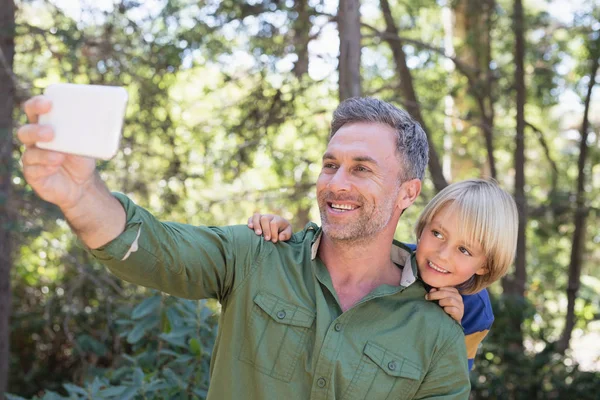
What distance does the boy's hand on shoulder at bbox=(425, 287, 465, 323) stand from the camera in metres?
2.64

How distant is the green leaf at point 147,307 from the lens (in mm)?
3886

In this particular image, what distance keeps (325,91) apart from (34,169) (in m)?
7.35

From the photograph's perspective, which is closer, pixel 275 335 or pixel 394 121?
pixel 275 335

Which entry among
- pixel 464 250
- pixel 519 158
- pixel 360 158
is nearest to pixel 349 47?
pixel 464 250

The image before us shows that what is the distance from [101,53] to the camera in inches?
271

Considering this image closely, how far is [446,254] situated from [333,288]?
1.65 ft

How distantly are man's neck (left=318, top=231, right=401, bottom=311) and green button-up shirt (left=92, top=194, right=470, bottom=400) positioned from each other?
0.09 metres

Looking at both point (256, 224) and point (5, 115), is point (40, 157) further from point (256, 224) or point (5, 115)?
point (5, 115)

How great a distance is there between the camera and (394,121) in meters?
2.72

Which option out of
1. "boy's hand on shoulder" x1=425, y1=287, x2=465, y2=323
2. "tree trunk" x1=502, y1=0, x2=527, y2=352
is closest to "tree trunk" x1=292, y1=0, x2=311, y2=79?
"tree trunk" x1=502, y1=0, x2=527, y2=352

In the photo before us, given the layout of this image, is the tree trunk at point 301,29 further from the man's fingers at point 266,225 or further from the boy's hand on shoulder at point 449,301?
the boy's hand on shoulder at point 449,301

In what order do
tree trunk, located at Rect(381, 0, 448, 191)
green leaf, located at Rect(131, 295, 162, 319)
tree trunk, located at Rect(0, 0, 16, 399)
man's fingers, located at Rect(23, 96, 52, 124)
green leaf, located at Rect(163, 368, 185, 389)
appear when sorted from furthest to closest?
tree trunk, located at Rect(381, 0, 448, 191) < tree trunk, located at Rect(0, 0, 16, 399) < green leaf, located at Rect(131, 295, 162, 319) < green leaf, located at Rect(163, 368, 185, 389) < man's fingers, located at Rect(23, 96, 52, 124)

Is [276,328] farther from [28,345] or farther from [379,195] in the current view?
[28,345]

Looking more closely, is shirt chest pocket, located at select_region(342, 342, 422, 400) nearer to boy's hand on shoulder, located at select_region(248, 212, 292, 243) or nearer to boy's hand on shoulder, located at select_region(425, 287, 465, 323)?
boy's hand on shoulder, located at select_region(425, 287, 465, 323)
